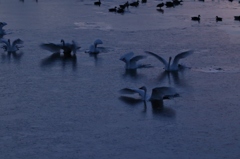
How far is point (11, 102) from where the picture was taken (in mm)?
15562

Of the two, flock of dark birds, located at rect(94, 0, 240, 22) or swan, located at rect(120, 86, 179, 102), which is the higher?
flock of dark birds, located at rect(94, 0, 240, 22)

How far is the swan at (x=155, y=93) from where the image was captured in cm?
1543

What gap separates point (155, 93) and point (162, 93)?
0.18m

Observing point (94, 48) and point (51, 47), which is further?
point (51, 47)

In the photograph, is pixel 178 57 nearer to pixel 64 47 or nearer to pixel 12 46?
pixel 64 47

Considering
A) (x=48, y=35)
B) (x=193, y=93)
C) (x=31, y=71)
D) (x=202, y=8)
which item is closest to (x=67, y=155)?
(x=193, y=93)

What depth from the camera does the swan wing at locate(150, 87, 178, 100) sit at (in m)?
15.4

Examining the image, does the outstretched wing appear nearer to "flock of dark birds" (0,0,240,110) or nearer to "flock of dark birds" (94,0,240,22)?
"flock of dark birds" (0,0,240,110)

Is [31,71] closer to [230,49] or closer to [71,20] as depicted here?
[230,49]

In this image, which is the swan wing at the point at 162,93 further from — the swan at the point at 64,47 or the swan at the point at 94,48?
the swan at the point at 64,47

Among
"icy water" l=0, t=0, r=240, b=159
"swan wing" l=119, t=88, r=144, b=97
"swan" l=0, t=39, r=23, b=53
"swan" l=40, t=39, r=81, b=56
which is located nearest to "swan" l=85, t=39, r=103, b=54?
"icy water" l=0, t=0, r=240, b=159

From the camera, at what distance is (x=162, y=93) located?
50.7ft

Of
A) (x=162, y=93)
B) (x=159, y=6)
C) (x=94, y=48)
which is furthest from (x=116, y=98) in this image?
(x=159, y=6)

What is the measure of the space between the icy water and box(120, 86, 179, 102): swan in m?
0.22
